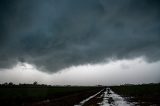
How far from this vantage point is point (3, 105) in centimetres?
2769

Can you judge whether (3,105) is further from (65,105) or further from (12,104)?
(65,105)

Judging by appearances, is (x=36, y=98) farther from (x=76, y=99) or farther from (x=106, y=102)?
(x=106, y=102)

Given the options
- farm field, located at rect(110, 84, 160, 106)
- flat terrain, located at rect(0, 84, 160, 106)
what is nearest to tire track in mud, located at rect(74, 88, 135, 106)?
flat terrain, located at rect(0, 84, 160, 106)

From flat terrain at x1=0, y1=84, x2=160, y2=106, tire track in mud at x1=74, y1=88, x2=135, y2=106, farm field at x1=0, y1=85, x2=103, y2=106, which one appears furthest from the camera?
farm field at x1=0, y1=85, x2=103, y2=106

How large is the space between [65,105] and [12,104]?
7.68 metres

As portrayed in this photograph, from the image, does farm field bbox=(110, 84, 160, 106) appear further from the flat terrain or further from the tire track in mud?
the tire track in mud

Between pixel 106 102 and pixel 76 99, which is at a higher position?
pixel 76 99

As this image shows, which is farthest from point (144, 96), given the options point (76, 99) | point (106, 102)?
point (76, 99)

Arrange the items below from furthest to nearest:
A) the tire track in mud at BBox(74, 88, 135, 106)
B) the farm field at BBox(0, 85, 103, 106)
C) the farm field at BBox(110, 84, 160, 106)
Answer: the farm field at BBox(0, 85, 103, 106)
the tire track in mud at BBox(74, 88, 135, 106)
the farm field at BBox(110, 84, 160, 106)

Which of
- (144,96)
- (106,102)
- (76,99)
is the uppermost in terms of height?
(144,96)

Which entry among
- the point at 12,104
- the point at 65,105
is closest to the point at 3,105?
the point at 12,104

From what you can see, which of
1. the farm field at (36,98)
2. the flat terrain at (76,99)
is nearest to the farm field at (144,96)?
the flat terrain at (76,99)

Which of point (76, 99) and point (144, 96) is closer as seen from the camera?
point (76, 99)

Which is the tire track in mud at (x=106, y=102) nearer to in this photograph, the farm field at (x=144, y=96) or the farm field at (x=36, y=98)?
the farm field at (x=144, y=96)
